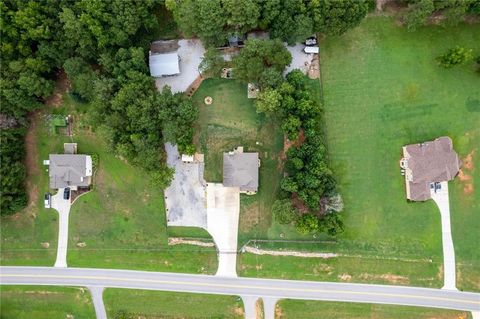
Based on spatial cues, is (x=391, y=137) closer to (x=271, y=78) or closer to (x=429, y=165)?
(x=429, y=165)

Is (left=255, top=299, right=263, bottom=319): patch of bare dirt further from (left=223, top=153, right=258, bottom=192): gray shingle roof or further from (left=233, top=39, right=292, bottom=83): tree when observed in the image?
(left=233, top=39, right=292, bottom=83): tree

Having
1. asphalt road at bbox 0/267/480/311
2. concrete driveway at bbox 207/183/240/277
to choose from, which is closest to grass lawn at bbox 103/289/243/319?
asphalt road at bbox 0/267/480/311

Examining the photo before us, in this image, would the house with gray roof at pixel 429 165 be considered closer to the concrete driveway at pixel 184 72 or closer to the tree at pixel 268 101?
the tree at pixel 268 101

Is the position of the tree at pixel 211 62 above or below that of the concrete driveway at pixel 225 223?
above

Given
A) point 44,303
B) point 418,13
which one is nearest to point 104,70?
point 44,303

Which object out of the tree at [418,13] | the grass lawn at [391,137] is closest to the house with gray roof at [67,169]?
the grass lawn at [391,137]
